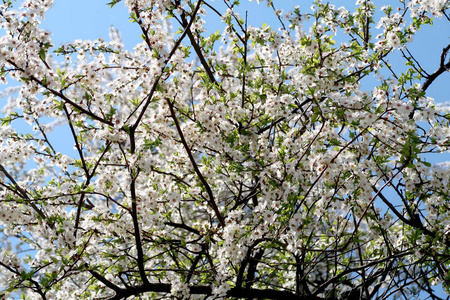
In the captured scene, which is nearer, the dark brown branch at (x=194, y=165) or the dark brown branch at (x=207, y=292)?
the dark brown branch at (x=194, y=165)

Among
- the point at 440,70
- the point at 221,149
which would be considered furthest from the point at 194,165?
the point at 440,70

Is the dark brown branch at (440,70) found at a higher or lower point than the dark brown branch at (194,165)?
higher

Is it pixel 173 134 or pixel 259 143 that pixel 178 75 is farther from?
pixel 259 143

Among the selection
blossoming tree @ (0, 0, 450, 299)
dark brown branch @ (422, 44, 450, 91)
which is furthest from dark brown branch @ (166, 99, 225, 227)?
dark brown branch @ (422, 44, 450, 91)

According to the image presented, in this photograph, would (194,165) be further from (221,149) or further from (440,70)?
(440,70)

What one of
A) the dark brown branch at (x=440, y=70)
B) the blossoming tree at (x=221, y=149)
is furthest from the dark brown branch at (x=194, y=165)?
the dark brown branch at (x=440, y=70)

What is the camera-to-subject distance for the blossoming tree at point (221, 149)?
4.15 meters

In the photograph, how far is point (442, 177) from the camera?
4.66 meters

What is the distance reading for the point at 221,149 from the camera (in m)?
4.71

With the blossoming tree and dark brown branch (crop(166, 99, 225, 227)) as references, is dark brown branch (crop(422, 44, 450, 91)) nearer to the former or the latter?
the blossoming tree

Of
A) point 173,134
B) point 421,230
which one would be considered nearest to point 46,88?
point 173,134

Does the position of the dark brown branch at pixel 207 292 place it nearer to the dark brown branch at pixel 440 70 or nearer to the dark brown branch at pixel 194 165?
the dark brown branch at pixel 194 165

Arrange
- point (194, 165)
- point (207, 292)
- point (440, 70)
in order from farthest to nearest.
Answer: point (440, 70) < point (207, 292) < point (194, 165)

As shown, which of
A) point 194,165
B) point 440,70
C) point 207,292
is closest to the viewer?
point 194,165
